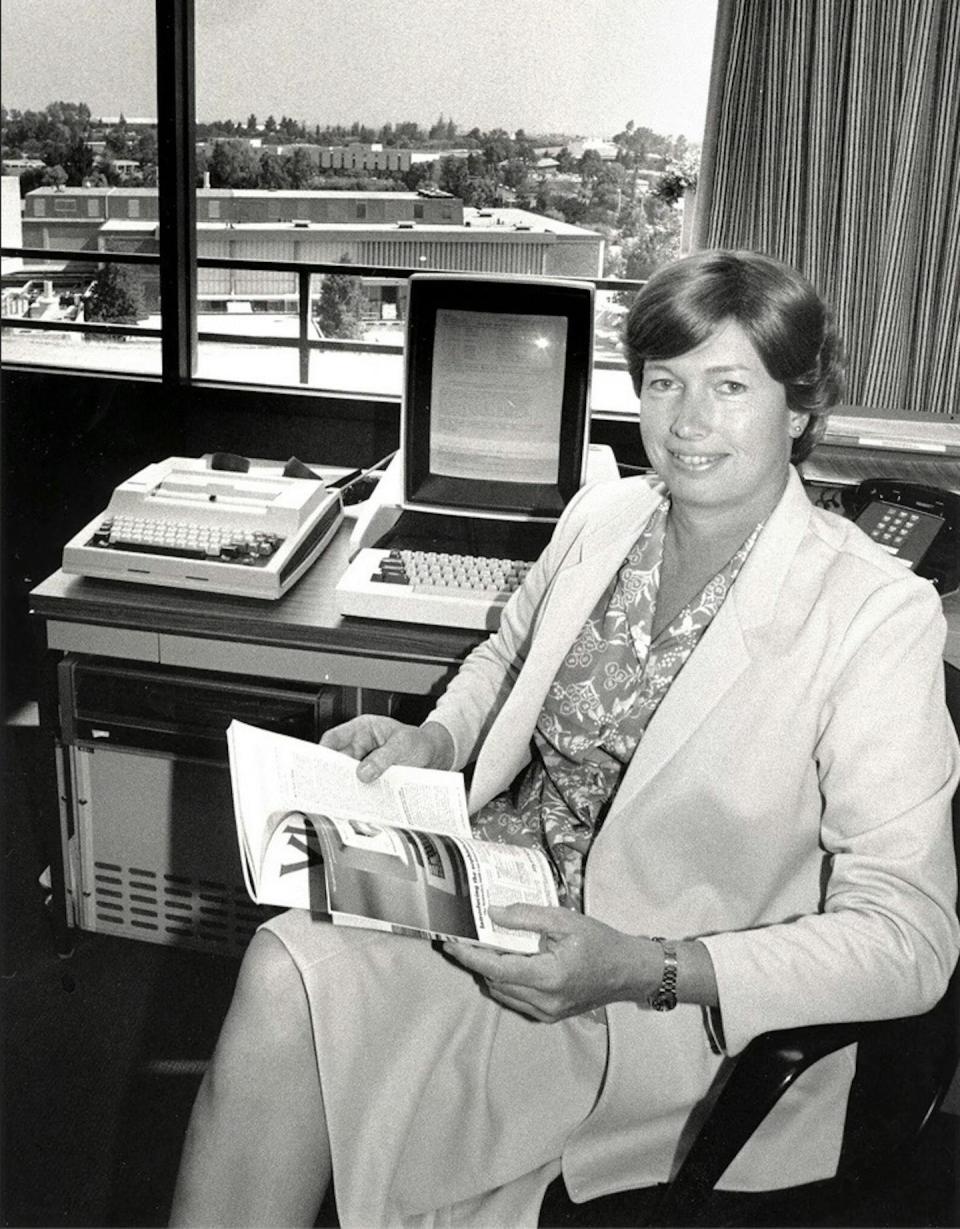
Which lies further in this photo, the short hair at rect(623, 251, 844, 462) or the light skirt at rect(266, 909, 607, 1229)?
the short hair at rect(623, 251, 844, 462)

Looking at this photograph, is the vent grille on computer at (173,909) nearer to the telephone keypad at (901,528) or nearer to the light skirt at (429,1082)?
the light skirt at (429,1082)

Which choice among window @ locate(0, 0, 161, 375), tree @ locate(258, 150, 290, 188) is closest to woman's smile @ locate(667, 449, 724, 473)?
window @ locate(0, 0, 161, 375)

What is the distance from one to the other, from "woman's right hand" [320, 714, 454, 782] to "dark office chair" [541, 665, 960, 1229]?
519 mm

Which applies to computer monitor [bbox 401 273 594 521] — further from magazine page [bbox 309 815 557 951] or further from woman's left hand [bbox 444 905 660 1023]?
woman's left hand [bbox 444 905 660 1023]

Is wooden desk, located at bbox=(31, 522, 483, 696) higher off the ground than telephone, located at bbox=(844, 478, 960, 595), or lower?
lower

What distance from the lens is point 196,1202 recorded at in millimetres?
1168

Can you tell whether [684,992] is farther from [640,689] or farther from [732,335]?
[732,335]

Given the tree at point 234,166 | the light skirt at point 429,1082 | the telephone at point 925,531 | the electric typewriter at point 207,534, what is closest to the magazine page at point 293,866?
the light skirt at point 429,1082

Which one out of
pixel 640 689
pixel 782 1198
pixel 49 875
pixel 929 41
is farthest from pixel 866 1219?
pixel 929 41

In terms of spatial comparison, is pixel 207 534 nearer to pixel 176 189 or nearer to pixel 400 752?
pixel 400 752

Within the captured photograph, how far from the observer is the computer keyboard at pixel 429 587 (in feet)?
5.90

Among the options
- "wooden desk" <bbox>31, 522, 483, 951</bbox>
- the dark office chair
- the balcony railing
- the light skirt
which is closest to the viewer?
the dark office chair

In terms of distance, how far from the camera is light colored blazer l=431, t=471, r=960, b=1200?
1.10 meters

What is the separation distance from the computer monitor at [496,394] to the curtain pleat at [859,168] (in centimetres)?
108
